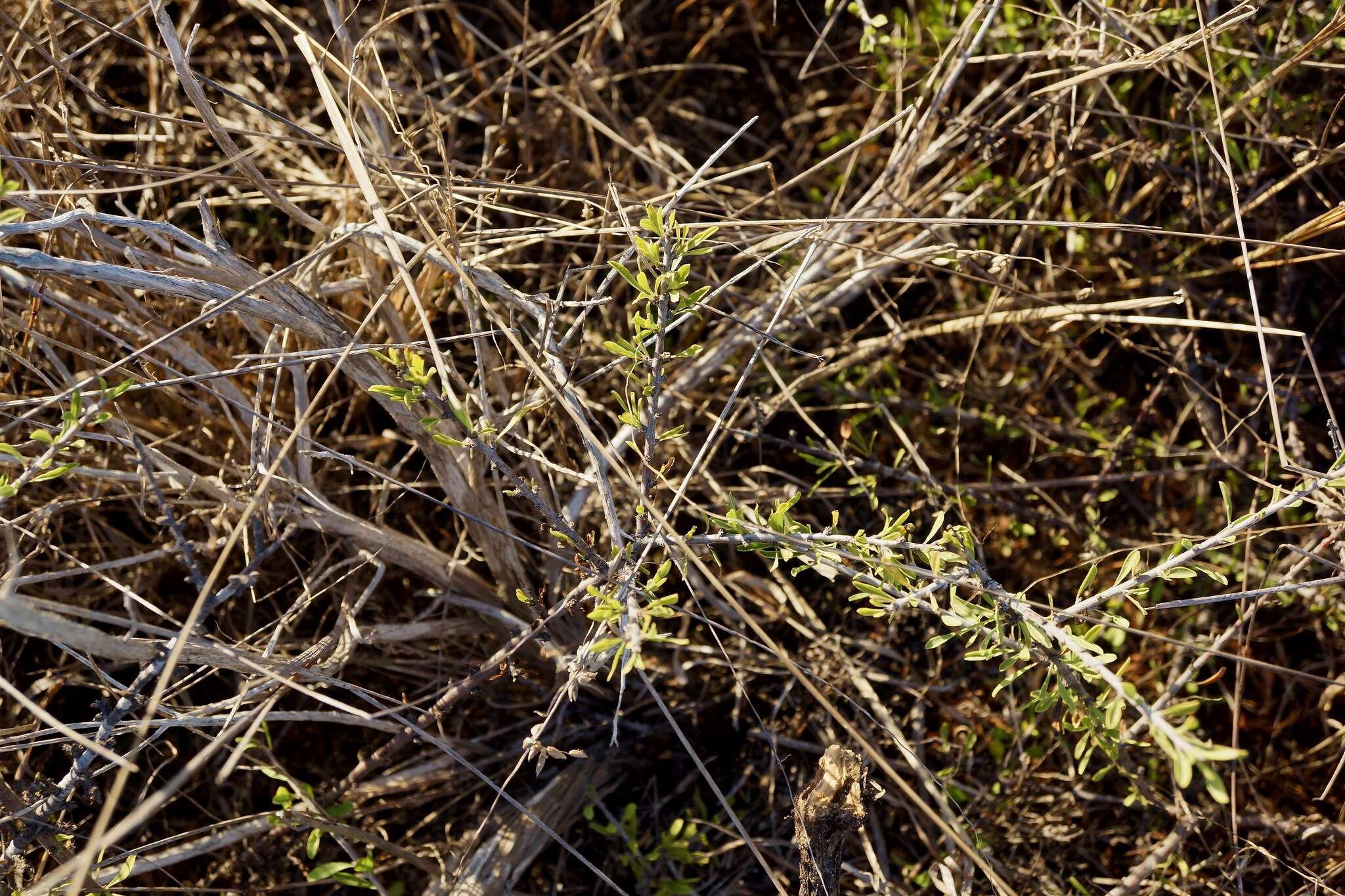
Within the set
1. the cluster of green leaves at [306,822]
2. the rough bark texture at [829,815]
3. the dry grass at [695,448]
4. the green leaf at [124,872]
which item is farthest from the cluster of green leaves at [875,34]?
the green leaf at [124,872]

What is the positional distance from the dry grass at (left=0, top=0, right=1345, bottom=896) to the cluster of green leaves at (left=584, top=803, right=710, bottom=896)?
0.02m

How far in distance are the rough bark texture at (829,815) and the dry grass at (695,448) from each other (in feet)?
0.54

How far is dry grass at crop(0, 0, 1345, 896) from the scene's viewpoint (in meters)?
1.32

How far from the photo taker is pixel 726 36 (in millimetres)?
2025

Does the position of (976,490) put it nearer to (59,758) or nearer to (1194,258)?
(1194,258)

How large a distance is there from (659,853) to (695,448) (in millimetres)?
664

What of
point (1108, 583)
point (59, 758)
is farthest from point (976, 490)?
point (59, 758)

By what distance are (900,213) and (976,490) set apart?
1.65 feet

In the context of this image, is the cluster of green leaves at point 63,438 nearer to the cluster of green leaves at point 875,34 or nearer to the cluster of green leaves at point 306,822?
the cluster of green leaves at point 306,822

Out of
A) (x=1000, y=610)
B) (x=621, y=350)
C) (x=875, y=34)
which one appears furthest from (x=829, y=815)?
(x=875, y=34)

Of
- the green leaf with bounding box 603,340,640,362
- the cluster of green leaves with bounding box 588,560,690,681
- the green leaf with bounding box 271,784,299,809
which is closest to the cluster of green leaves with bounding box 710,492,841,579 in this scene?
the cluster of green leaves with bounding box 588,560,690,681

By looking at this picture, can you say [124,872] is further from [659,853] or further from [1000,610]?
[1000,610]

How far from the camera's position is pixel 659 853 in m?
1.47

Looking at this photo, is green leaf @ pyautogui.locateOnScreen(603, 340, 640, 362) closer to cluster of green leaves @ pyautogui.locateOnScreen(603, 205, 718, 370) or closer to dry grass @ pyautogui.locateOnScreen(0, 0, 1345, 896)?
cluster of green leaves @ pyautogui.locateOnScreen(603, 205, 718, 370)
